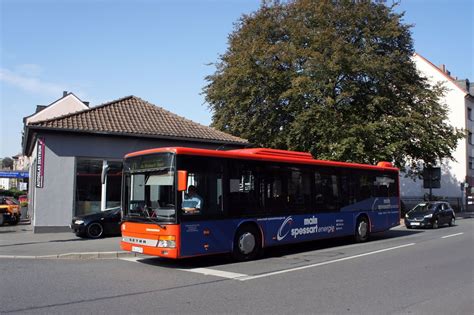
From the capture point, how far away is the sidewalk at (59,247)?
12.2m

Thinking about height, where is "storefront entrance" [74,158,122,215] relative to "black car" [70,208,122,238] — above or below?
above

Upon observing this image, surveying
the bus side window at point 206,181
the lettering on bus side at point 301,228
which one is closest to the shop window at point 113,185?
the lettering on bus side at point 301,228

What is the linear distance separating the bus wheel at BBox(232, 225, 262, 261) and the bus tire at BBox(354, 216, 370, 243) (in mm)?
5425

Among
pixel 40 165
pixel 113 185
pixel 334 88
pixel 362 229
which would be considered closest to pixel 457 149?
pixel 334 88

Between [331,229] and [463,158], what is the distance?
39.9m

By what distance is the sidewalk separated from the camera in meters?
12.2

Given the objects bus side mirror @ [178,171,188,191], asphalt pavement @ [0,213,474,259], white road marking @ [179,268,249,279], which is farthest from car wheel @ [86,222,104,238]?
bus side mirror @ [178,171,188,191]

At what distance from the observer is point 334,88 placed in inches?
1161

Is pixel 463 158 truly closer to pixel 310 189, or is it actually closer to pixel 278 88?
pixel 278 88

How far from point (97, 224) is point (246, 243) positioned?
7268 millimetres

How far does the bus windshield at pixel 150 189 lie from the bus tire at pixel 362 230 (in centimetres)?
831

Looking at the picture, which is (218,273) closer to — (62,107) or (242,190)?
(242,190)

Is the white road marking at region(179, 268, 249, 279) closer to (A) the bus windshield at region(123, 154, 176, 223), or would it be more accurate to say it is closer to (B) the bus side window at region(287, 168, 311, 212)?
(A) the bus windshield at region(123, 154, 176, 223)

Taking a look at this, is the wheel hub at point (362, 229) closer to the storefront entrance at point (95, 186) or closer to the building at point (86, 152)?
the building at point (86, 152)
